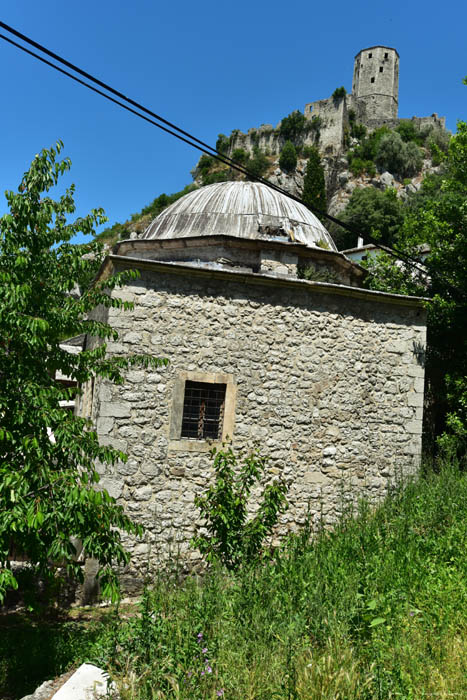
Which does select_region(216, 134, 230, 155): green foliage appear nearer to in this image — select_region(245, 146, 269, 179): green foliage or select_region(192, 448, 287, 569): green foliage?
select_region(245, 146, 269, 179): green foliage

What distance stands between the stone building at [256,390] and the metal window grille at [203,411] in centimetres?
1

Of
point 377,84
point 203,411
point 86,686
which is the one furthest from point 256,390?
point 377,84

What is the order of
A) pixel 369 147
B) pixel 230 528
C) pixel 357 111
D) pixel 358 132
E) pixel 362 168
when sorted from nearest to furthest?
pixel 230 528 → pixel 362 168 → pixel 369 147 → pixel 358 132 → pixel 357 111

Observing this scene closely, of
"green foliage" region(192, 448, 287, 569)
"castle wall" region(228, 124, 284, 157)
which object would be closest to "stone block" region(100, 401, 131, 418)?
"green foliage" region(192, 448, 287, 569)

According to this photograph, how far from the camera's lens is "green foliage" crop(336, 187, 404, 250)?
38438 mm

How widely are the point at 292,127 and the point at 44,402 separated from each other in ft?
217

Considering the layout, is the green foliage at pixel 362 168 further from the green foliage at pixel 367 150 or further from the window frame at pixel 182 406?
the window frame at pixel 182 406

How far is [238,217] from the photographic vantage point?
1155cm

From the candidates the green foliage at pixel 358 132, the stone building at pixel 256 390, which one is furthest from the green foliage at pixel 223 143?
the stone building at pixel 256 390

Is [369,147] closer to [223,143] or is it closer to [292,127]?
[292,127]

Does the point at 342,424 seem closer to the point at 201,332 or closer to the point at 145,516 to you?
the point at 201,332

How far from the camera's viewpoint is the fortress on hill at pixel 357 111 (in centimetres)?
6288

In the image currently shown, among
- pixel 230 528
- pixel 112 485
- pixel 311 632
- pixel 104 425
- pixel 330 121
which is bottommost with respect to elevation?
pixel 311 632

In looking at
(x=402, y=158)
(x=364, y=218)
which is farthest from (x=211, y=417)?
(x=402, y=158)
